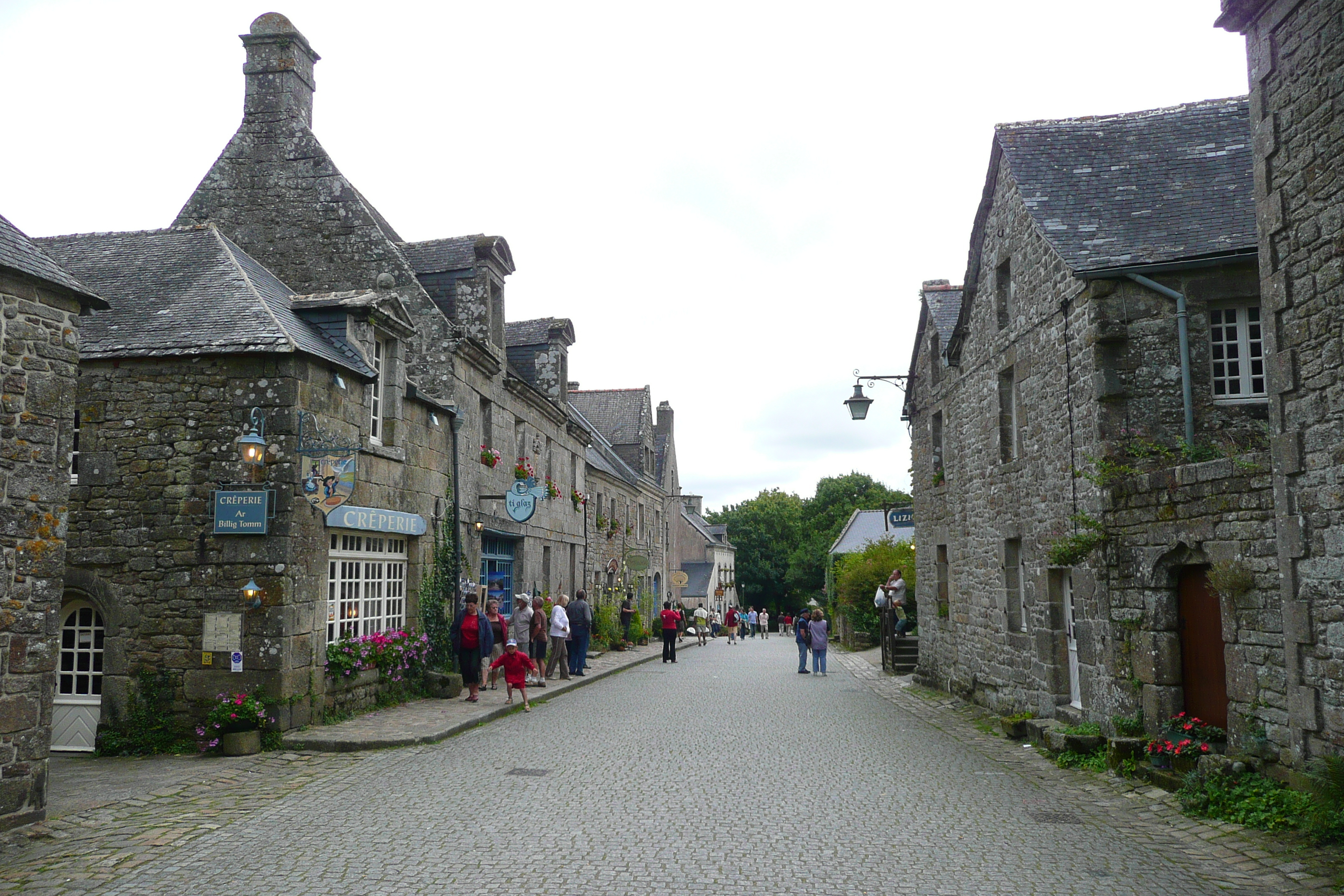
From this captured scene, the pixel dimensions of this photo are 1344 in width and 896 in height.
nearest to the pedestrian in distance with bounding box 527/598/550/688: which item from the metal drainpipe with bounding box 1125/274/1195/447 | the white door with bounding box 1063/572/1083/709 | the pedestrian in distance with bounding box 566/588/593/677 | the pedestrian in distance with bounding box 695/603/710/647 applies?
the pedestrian in distance with bounding box 566/588/593/677

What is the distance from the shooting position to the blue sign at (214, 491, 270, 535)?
10.6 metres

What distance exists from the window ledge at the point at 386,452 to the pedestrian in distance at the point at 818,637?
420 inches

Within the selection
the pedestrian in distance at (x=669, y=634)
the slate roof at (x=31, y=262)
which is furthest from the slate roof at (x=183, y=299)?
the pedestrian in distance at (x=669, y=634)

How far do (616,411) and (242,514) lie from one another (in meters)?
30.6

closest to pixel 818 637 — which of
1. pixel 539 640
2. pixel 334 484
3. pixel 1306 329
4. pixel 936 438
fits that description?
pixel 936 438

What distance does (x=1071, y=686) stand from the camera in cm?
1157

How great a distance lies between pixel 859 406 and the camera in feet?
56.3

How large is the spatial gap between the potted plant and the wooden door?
346 inches

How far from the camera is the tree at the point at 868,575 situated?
93.0 feet

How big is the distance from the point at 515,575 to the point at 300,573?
9.39m

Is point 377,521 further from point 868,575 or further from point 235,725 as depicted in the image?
point 868,575

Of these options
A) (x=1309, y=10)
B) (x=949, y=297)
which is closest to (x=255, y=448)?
(x=1309, y=10)

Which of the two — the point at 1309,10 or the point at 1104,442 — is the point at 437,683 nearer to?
the point at 1104,442

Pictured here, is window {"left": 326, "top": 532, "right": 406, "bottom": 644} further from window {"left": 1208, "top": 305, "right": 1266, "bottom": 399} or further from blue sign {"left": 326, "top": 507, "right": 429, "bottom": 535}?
window {"left": 1208, "top": 305, "right": 1266, "bottom": 399}
